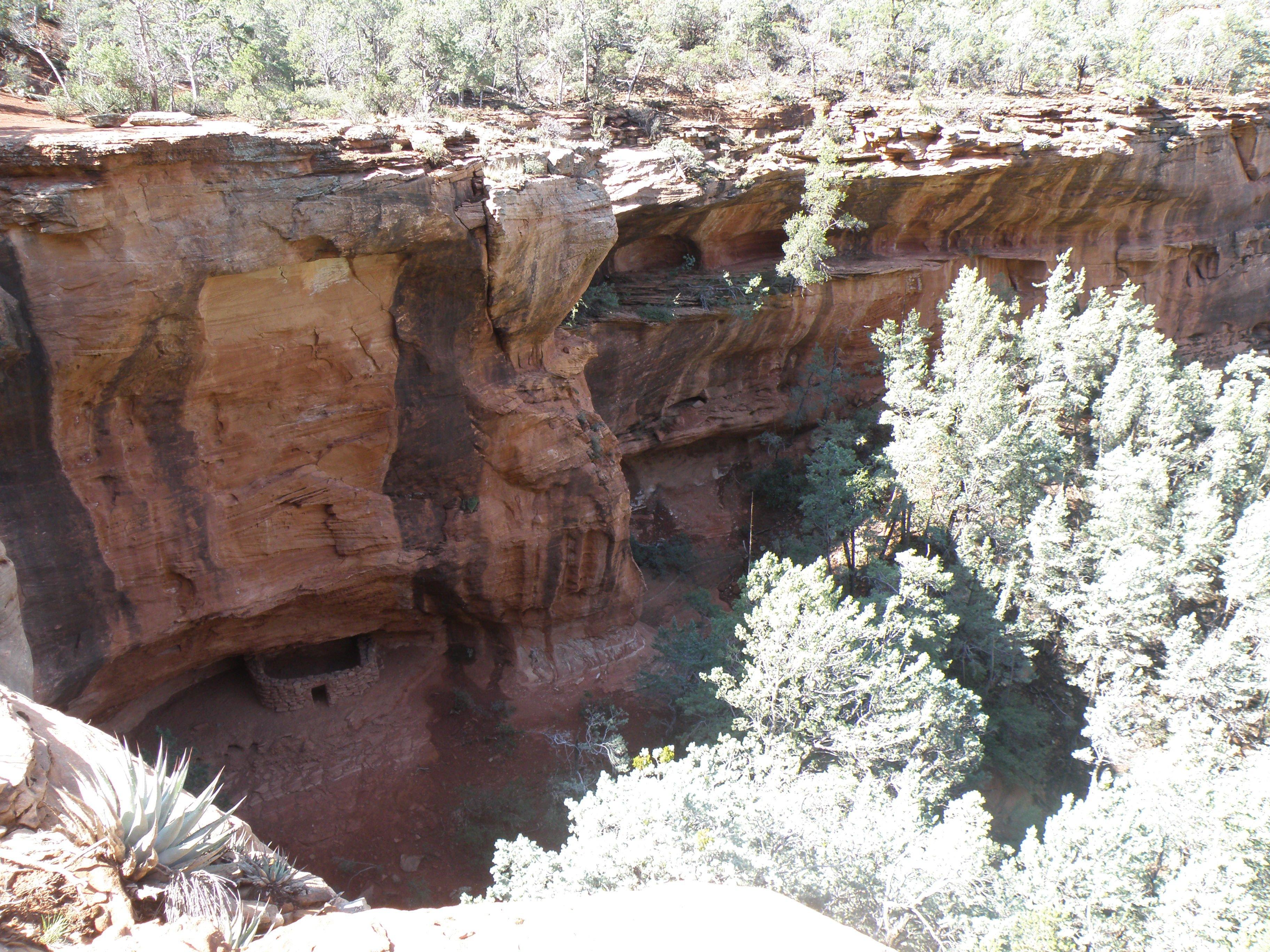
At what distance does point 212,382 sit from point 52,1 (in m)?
9.31

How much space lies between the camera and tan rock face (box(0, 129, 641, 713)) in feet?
25.8

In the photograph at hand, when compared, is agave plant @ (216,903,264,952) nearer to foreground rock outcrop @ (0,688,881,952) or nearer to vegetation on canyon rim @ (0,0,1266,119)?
foreground rock outcrop @ (0,688,881,952)

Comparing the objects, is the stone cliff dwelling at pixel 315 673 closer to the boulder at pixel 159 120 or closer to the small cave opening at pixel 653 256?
the boulder at pixel 159 120

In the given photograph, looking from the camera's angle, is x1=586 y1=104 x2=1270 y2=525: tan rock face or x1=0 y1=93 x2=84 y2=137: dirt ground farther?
x1=586 y1=104 x2=1270 y2=525: tan rock face

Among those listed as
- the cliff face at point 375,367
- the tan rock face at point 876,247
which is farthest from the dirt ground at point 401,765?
the tan rock face at point 876,247

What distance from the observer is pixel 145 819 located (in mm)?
4113

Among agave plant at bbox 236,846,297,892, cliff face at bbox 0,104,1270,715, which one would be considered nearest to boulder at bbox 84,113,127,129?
cliff face at bbox 0,104,1270,715

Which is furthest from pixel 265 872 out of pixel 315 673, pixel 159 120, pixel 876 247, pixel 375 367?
pixel 876 247

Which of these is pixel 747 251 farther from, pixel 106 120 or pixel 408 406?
pixel 106 120

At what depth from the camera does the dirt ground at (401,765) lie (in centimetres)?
1112

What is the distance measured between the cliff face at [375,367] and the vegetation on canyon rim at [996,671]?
8.77ft

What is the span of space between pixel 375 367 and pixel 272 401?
1321 millimetres

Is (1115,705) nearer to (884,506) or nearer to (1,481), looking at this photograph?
(884,506)

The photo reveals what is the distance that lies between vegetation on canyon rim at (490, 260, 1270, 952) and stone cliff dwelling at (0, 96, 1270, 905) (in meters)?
2.43
